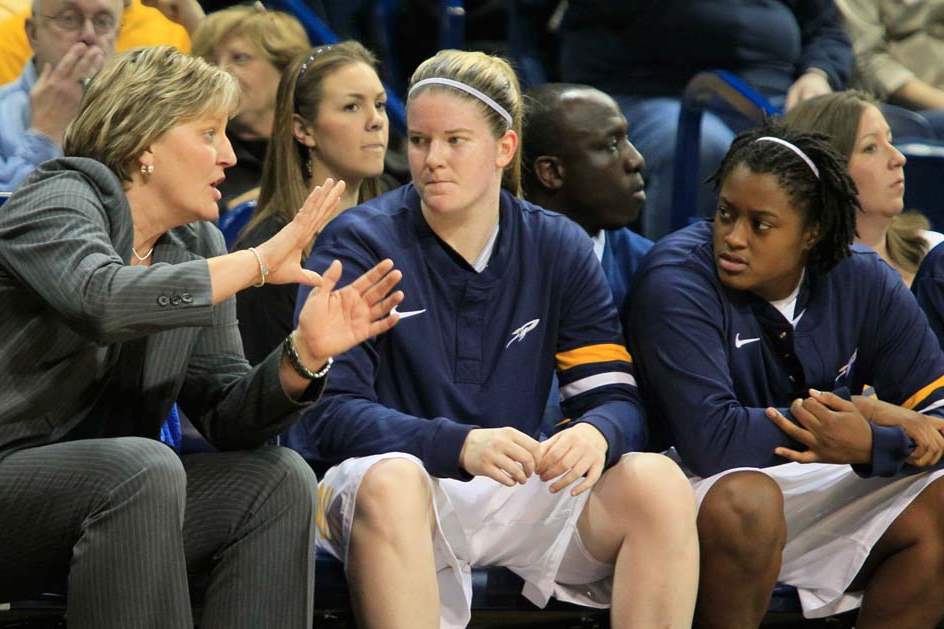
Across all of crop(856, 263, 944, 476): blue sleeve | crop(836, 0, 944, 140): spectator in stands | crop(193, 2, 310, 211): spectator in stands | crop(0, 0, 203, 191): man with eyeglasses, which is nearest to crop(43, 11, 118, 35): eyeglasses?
crop(0, 0, 203, 191): man with eyeglasses

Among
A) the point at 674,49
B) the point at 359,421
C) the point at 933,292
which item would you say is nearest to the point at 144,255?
the point at 359,421

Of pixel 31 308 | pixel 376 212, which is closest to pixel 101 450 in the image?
pixel 31 308

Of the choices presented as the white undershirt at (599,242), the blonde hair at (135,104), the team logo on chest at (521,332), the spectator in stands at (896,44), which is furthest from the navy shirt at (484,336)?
the spectator in stands at (896,44)

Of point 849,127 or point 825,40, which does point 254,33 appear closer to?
point 849,127

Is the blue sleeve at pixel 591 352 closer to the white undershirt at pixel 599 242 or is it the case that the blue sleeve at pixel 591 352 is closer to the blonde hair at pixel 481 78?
the blonde hair at pixel 481 78

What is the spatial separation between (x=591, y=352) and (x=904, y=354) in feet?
2.26

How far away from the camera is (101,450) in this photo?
2396 millimetres

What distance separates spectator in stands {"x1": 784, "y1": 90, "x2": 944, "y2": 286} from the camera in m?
3.88

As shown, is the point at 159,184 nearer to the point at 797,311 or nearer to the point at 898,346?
the point at 797,311

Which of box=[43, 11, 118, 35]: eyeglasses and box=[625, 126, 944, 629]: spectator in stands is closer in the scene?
box=[625, 126, 944, 629]: spectator in stands

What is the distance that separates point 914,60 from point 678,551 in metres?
2.97

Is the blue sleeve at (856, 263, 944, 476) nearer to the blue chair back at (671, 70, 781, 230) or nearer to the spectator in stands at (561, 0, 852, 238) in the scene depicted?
the blue chair back at (671, 70, 781, 230)

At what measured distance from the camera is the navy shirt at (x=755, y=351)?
301 cm

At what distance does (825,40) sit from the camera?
16.1 ft
